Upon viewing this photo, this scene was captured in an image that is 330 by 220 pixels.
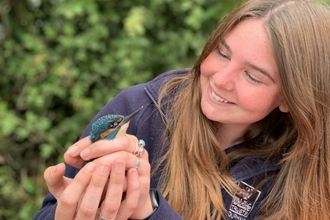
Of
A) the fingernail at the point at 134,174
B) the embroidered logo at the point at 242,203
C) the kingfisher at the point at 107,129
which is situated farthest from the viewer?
the embroidered logo at the point at 242,203

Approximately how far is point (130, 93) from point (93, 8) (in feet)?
5.78

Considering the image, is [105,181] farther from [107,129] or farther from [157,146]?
[157,146]

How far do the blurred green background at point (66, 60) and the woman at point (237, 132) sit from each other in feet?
4.66

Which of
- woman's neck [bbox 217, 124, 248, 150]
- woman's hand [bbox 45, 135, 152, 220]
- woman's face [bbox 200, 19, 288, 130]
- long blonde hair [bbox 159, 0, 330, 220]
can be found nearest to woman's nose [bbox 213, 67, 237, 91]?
woman's face [bbox 200, 19, 288, 130]

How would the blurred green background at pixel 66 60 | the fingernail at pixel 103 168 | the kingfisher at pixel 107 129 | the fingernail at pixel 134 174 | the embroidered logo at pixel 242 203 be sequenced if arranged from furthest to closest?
1. the blurred green background at pixel 66 60
2. the embroidered logo at pixel 242 203
3. the kingfisher at pixel 107 129
4. the fingernail at pixel 134 174
5. the fingernail at pixel 103 168

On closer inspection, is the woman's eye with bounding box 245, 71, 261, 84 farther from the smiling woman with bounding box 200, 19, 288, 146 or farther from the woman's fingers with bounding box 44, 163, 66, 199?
the woman's fingers with bounding box 44, 163, 66, 199

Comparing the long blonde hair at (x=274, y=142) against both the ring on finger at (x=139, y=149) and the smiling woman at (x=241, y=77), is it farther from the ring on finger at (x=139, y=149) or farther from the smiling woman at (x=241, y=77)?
the ring on finger at (x=139, y=149)

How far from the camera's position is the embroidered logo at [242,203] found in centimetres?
210

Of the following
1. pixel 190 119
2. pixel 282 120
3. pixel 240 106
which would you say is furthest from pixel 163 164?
pixel 282 120

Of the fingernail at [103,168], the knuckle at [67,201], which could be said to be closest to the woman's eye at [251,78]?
the fingernail at [103,168]

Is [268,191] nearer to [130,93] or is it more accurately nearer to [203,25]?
[130,93]

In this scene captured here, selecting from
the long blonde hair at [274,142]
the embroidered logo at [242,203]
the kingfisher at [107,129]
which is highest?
the kingfisher at [107,129]

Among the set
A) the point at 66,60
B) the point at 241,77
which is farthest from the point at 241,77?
the point at 66,60

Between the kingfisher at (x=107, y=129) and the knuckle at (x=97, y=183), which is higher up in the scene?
the kingfisher at (x=107, y=129)
